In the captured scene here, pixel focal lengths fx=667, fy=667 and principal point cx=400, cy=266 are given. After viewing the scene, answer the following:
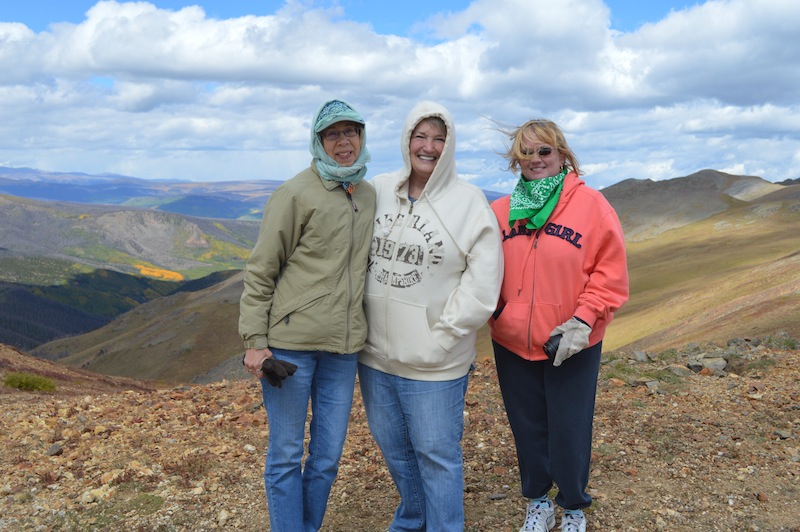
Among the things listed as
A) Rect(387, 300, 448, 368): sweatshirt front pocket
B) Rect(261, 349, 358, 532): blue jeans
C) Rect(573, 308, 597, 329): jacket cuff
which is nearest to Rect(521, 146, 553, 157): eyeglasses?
Rect(573, 308, 597, 329): jacket cuff

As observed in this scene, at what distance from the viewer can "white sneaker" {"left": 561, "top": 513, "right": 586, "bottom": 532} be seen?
17.8 feet

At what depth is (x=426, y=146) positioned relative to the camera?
442cm

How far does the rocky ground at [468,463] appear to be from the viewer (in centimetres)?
616

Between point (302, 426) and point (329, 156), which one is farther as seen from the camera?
point (302, 426)

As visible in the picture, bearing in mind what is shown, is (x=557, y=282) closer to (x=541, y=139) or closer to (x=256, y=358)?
(x=541, y=139)

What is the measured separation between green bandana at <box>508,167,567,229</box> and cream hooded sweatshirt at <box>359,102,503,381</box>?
0.34m

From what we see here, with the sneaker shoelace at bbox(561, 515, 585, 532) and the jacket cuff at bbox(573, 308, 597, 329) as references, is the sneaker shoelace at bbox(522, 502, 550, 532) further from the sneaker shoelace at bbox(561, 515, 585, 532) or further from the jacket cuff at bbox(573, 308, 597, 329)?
the jacket cuff at bbox(573, 308, 597, 329)

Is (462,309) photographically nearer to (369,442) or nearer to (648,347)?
(369,442)

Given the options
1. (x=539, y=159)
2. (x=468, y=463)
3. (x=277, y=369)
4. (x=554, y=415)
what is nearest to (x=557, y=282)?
(x=539, y=159)

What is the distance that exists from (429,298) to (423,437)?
0.98 meters

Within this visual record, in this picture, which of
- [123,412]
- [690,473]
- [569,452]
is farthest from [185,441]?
[690,473]

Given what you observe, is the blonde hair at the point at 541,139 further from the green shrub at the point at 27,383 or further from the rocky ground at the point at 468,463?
the green shrub at the point at 27,383

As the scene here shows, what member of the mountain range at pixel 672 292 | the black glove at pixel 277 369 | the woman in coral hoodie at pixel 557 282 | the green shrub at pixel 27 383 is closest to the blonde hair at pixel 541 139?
the woman in coral hoodie at pixel 557 282

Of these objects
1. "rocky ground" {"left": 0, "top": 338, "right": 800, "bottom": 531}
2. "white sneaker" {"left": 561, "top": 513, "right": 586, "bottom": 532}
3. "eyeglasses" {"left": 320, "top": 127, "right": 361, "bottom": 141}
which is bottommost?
"rocky ground" {"left": 0, "top": 338, "right": 800, "bottom": 531}
